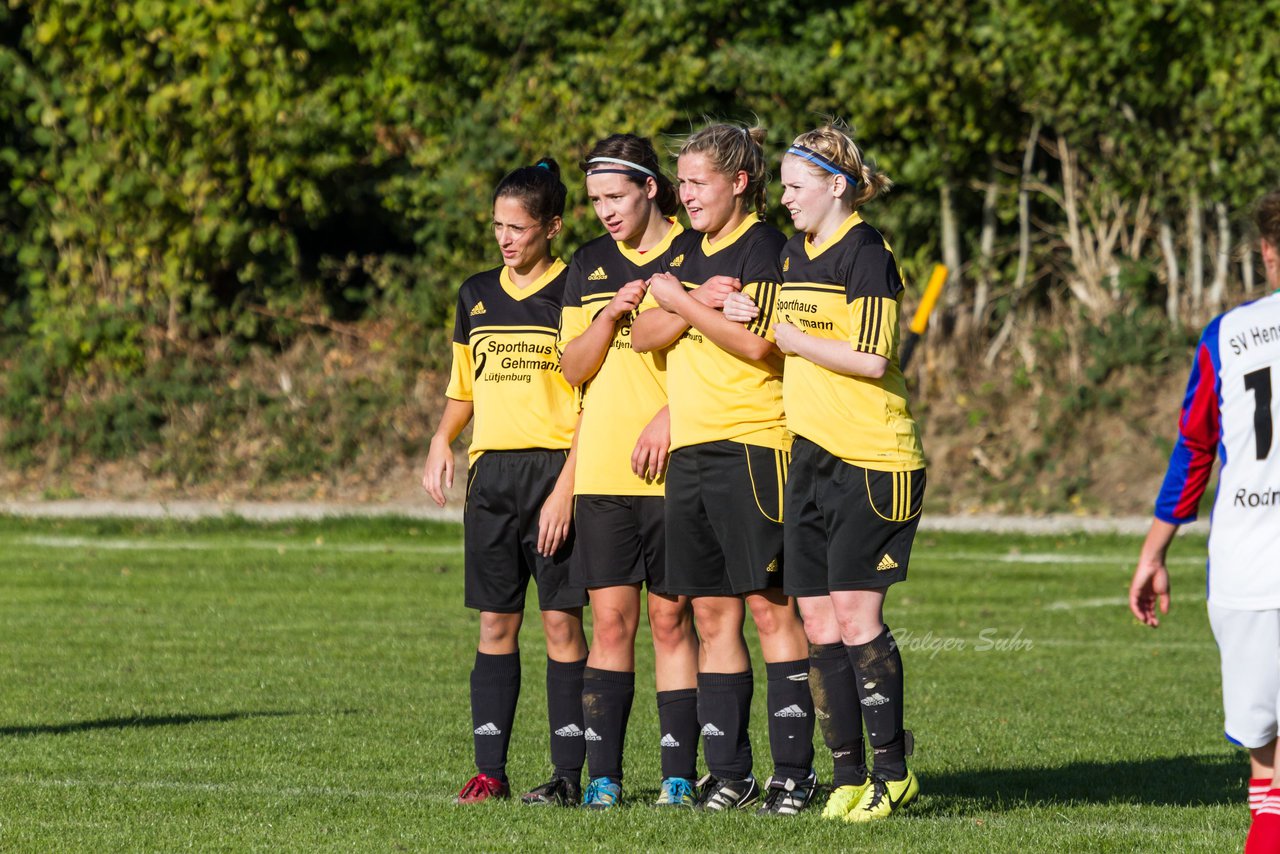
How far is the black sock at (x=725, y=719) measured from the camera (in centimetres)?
564

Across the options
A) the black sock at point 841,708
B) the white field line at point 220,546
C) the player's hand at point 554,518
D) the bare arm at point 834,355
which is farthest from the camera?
the white field line at point 220,546

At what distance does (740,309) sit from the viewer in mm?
5402

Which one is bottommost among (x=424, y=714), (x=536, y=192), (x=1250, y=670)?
(x=424, y=714)

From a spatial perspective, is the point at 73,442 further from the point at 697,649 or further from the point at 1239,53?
the point at 697,649

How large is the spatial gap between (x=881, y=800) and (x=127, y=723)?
3.62 m

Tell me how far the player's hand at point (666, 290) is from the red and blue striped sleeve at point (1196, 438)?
168cm

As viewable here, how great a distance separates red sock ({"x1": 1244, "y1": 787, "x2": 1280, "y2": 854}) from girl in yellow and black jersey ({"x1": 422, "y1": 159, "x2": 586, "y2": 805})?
239cm

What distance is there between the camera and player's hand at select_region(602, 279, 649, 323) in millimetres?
5512

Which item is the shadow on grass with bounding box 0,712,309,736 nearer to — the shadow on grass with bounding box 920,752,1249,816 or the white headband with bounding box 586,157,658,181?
the shadow on grass with bounding box 920,752,1249,816

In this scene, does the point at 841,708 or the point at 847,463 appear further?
the point at 841,708

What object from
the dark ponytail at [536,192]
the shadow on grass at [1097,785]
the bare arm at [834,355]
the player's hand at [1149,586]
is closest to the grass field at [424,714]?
the shadow on grass at [1097,785]

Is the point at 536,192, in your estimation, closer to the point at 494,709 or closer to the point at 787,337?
the point at 787,337

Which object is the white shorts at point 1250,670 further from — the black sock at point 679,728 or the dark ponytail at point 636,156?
the dark ponytail at point 636,156

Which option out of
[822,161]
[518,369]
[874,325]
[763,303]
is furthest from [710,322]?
[518,369]
